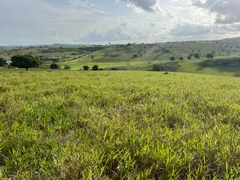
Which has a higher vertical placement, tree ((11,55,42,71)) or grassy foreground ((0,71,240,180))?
tree ((11,55,42,71))

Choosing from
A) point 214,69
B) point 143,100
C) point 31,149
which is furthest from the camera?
point 214,69

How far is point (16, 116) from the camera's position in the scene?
171 inches

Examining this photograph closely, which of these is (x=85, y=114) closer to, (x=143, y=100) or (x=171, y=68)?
(x=143, y=100)

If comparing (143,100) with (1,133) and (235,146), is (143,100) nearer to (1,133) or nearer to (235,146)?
(235,146)

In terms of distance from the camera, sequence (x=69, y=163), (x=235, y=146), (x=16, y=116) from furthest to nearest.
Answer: (x=16, y=116), (x=235, y=146), (x=69, y=163)

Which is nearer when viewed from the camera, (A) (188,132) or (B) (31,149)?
(B) (31,149)

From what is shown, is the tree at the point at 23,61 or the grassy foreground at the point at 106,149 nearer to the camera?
the grassy foreground at the point at 106,149

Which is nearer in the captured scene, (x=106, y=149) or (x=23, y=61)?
(x=106, y=149)

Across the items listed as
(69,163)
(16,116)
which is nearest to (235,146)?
(69,163)

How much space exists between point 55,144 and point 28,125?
1.40 meters

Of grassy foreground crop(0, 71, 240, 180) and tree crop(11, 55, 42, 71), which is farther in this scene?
tree crop(11, 55, 42, 71)

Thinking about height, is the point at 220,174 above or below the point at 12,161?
below

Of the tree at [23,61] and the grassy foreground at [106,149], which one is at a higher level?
the tree at [23,61]

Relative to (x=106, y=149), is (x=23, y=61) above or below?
above
